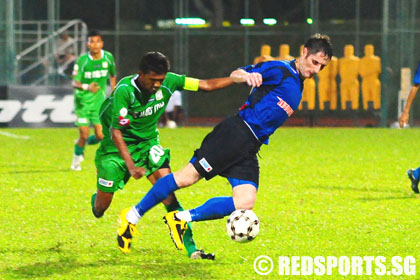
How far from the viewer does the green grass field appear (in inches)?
269

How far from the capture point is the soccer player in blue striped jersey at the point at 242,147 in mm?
6871

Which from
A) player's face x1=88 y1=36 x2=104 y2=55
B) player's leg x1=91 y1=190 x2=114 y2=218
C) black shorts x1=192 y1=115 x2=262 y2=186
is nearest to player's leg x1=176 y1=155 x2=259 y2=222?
black shorts x1=192 y1=115 x2=262 y2=186

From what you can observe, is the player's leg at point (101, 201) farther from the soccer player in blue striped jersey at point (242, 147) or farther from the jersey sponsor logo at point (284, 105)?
the jersey sponsor logo at point (284, 105)

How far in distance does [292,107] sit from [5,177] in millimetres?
6965

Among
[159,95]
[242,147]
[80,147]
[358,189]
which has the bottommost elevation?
[358,189]

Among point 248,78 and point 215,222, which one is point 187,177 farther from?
point 215,222

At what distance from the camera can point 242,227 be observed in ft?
21.6

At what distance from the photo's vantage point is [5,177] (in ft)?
42.3

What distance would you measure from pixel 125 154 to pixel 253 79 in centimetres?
123

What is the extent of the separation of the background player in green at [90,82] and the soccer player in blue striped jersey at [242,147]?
691cm

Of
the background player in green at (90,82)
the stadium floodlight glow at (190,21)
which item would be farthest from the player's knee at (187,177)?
the stadium floodlight glow at (190,21)

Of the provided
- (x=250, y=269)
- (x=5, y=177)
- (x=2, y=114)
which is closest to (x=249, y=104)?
(x=250, y=269)

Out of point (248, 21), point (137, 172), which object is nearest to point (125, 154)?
point (137, 172)

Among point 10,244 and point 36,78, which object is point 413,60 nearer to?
point 36,78
